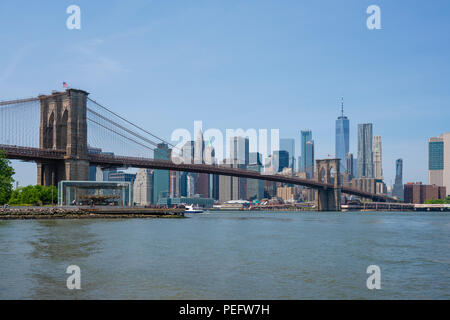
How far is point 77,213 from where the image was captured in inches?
2515

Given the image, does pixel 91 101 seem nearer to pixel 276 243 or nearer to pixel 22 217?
pixel 22 217

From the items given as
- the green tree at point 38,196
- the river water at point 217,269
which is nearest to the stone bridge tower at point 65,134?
the green tree at point 38,196

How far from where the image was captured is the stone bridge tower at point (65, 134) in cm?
7706

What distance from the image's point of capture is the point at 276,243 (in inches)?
1318

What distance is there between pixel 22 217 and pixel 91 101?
3124cm

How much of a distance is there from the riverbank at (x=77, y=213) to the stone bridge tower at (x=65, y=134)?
37.7 ft

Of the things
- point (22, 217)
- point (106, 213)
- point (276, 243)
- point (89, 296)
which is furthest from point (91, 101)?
point (89, 296)

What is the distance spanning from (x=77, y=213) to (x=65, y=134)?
22482 mm

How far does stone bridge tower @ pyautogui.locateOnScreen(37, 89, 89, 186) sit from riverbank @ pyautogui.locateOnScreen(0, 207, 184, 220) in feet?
37.7
